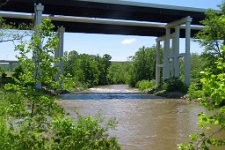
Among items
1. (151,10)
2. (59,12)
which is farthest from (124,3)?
(59,12)

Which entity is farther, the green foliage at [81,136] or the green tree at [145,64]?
the green tree at [145,64]

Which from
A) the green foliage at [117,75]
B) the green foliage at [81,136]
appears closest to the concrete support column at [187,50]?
the green foliage at [81,136]

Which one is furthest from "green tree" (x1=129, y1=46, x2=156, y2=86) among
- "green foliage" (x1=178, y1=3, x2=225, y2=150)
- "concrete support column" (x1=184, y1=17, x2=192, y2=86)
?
"green foliage" (x1=178, y1=3, x2=225, y2=150)

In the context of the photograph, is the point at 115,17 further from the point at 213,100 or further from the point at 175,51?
the point at 213,100

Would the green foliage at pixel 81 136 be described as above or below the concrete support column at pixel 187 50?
below

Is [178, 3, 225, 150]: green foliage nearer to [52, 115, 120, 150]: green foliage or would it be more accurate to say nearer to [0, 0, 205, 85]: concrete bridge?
[52, 115, 120, 150]: green foliage

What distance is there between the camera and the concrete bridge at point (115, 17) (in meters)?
35.3

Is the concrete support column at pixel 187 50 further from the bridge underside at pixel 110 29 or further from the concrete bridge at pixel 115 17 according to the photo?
the bridge underside at pixel 110 29

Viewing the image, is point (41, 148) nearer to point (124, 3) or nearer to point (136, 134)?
point (136, 134)

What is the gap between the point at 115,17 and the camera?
3991 centimetres

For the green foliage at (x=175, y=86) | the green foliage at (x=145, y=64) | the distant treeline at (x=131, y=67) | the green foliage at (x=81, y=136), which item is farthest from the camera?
the green foliage at (x=145, y=64)

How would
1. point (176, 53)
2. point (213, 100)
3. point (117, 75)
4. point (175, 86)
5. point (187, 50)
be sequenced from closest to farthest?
point (213, 100) < point (175, 86) < point (187, 50) < point (176, 53) < point (117, 75)

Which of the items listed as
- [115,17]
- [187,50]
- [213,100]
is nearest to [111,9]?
[115,17]

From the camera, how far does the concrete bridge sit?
116ft
